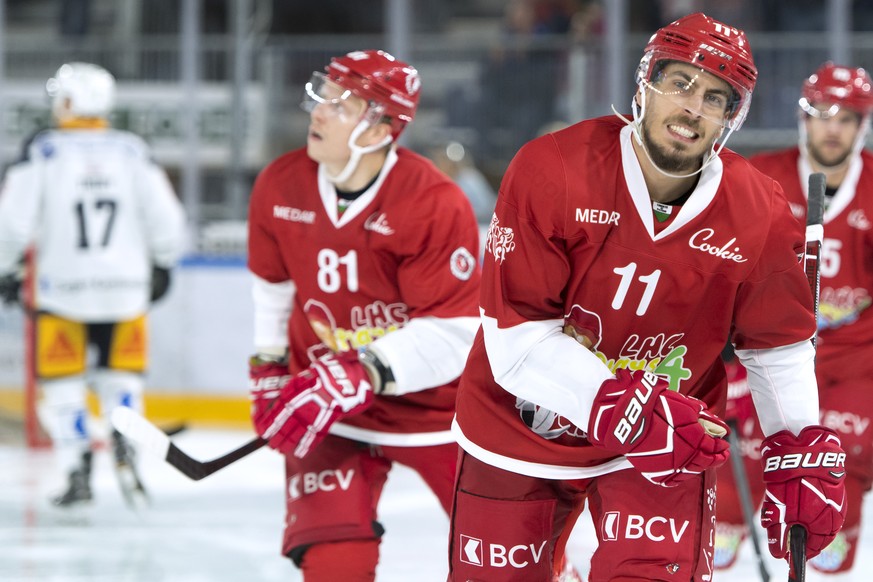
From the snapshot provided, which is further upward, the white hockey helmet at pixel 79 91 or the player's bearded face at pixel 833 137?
the player's bearded face at pixel 833 137

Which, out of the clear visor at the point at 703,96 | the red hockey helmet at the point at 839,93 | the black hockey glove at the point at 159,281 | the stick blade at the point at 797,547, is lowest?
the black hockey glove at the point at 159,281

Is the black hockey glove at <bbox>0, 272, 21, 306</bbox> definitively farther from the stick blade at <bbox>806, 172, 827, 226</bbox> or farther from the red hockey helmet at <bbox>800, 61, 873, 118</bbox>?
the stick blade at <bbox>806, 172, 827, 226</bbox>

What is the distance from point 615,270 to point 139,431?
96cm

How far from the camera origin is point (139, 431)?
8.10ft

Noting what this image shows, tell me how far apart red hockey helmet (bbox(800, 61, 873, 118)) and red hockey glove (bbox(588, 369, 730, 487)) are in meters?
1.73

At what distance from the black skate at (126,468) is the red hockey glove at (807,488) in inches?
109

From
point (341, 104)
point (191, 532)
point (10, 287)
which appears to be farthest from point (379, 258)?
point (10, 287)

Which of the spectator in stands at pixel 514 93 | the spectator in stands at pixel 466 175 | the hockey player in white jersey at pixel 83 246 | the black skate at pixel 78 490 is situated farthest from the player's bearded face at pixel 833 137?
the spectator in stands at pixel 514 93

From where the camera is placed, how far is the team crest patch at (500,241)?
2.03 m

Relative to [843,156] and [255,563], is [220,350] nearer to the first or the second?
[255,563]

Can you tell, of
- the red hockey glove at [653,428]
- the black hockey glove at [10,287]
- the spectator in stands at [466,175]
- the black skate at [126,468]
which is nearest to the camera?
the red hockey glove at [653,428]

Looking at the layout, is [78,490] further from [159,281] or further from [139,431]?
[139,431]

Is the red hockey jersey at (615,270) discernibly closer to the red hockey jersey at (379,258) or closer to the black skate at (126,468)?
the red hockey jersey at (379,258)

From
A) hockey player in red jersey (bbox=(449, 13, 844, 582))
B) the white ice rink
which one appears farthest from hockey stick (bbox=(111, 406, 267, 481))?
the white ice rink
